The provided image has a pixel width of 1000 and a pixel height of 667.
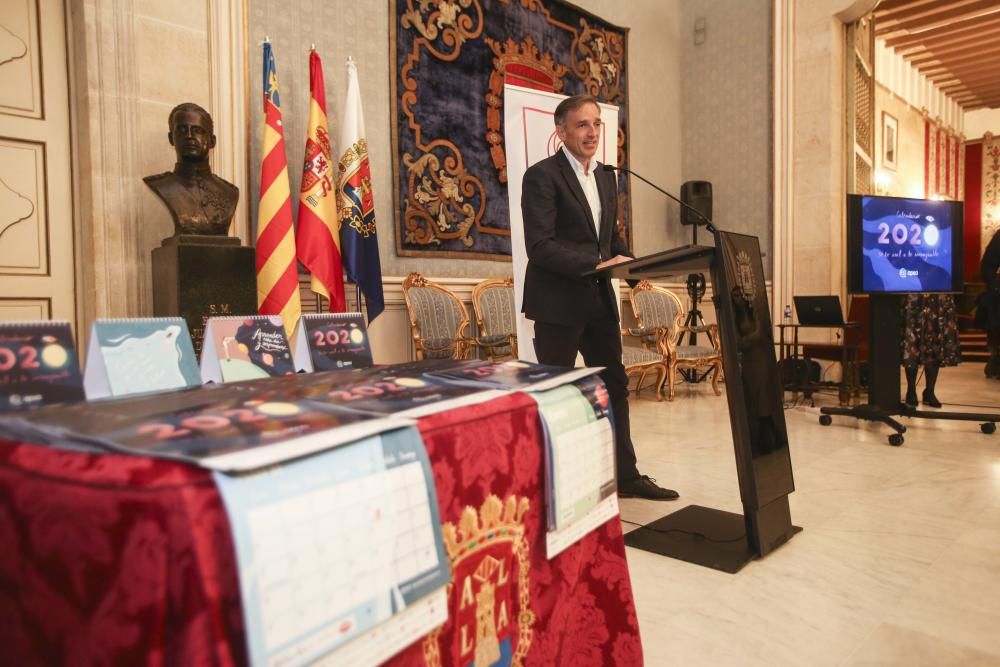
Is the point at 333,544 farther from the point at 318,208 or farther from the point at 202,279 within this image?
the point at 318,208

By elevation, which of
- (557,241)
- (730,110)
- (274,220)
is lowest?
(557,241)

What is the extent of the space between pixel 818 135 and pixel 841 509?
4257 millimetres

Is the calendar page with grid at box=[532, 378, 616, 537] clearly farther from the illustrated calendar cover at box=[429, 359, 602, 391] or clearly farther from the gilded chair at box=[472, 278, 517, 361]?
the gilded chair at box=[472, 278, 517, 361]

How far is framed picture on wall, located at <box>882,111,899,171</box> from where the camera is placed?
8.87 meters

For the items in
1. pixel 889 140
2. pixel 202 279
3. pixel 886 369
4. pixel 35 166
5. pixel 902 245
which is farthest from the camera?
pixel 889 140

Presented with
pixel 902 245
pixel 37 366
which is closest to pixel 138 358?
pixel 37 366

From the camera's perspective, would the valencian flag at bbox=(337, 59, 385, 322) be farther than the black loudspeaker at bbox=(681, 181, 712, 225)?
No

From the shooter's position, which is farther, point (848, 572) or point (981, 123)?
point (981, 123)

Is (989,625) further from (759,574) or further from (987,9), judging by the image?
(987,9)

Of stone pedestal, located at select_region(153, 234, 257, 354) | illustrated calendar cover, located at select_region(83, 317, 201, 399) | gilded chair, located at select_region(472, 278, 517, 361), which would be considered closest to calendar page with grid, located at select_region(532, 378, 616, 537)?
illustrated calendar cover, located at select_region(83, 317, 201, 399)

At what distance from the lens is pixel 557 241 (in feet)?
8.10

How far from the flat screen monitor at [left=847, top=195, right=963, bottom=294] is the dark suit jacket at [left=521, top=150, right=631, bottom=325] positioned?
185cm

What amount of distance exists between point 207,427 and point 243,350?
0.45 m

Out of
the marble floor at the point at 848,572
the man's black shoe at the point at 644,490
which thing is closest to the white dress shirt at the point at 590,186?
the man's black shoe at the point at 644,490
